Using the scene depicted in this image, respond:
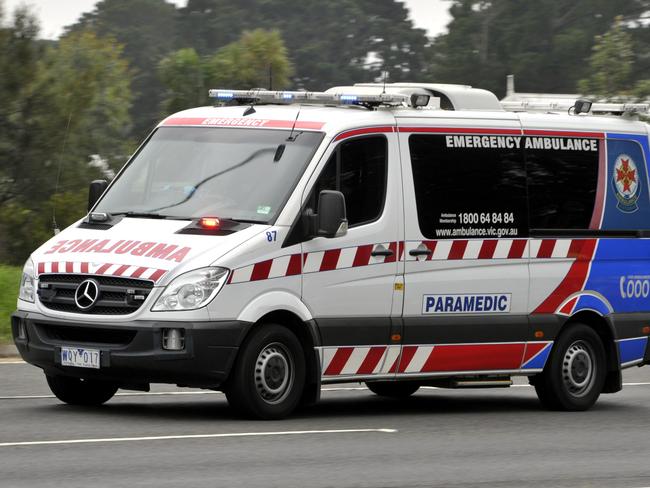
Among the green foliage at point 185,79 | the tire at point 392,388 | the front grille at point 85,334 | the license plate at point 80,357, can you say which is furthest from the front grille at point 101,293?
the green foliage at point 185,79

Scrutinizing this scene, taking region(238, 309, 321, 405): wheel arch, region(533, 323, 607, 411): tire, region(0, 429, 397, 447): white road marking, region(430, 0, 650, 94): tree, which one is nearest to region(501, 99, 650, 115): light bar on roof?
region(533, 323, 607, 411): tire

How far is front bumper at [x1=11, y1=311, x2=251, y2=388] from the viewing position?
10.5 metres

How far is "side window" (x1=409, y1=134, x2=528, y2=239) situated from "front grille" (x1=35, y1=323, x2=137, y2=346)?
8.26 ft

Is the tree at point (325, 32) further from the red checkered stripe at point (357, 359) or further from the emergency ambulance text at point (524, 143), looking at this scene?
the red checkered stripe at point (357, 359)

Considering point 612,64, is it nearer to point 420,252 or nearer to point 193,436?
point 420,252

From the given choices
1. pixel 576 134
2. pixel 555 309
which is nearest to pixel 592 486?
pixel 555 309

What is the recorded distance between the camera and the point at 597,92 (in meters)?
46.9

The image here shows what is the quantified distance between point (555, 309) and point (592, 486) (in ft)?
13.1

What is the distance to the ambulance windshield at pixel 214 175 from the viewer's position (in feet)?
36.8

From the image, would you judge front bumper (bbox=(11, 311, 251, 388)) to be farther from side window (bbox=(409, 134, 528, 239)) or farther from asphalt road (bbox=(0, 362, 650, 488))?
side window (bbox=(409, 134, 528, 239))

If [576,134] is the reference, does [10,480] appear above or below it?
below

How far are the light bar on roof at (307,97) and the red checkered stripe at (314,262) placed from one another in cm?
109

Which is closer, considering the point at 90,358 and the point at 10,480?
the point at 10,480

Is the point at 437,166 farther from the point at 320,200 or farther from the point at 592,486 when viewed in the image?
the point at 592,486
